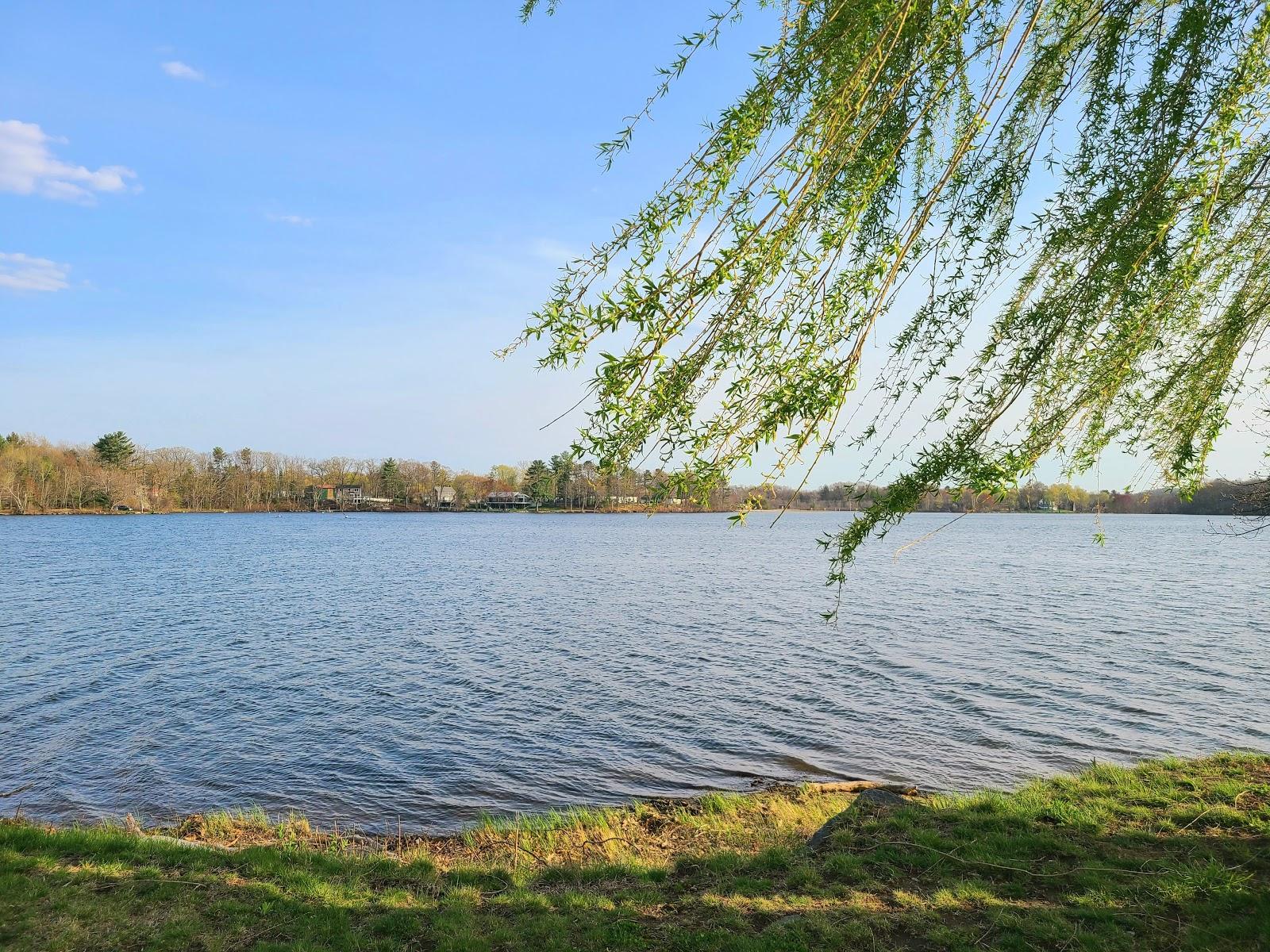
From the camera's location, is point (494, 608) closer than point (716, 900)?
No

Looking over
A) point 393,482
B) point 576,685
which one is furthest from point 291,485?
point 576,685

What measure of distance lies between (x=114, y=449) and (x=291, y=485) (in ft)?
148

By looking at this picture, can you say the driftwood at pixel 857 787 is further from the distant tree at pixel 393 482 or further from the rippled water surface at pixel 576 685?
the distant tree at pixel 393 482

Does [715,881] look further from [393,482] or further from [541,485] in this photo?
[393,482]

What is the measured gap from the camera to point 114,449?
12569cm

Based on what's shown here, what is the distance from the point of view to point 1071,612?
30391 millimetres

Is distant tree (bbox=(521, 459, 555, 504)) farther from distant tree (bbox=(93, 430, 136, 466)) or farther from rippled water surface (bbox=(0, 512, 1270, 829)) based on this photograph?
distant tree (bbox=(93, 430, 136, 466))

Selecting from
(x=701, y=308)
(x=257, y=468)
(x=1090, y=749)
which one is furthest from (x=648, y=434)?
(x=257, y=468)

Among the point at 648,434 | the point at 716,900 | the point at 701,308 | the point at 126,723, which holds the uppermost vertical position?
the point at 701,308

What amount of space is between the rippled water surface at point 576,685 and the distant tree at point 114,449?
9875 centimetres

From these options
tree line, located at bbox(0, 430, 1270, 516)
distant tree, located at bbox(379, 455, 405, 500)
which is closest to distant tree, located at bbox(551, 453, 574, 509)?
tree line, located at bbox(0, 430, 1270, 516)

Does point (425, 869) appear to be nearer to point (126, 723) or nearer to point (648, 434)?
point (648, 434)

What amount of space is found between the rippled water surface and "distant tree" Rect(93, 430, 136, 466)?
A: 3888 inches

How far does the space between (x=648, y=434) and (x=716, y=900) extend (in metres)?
5.67
